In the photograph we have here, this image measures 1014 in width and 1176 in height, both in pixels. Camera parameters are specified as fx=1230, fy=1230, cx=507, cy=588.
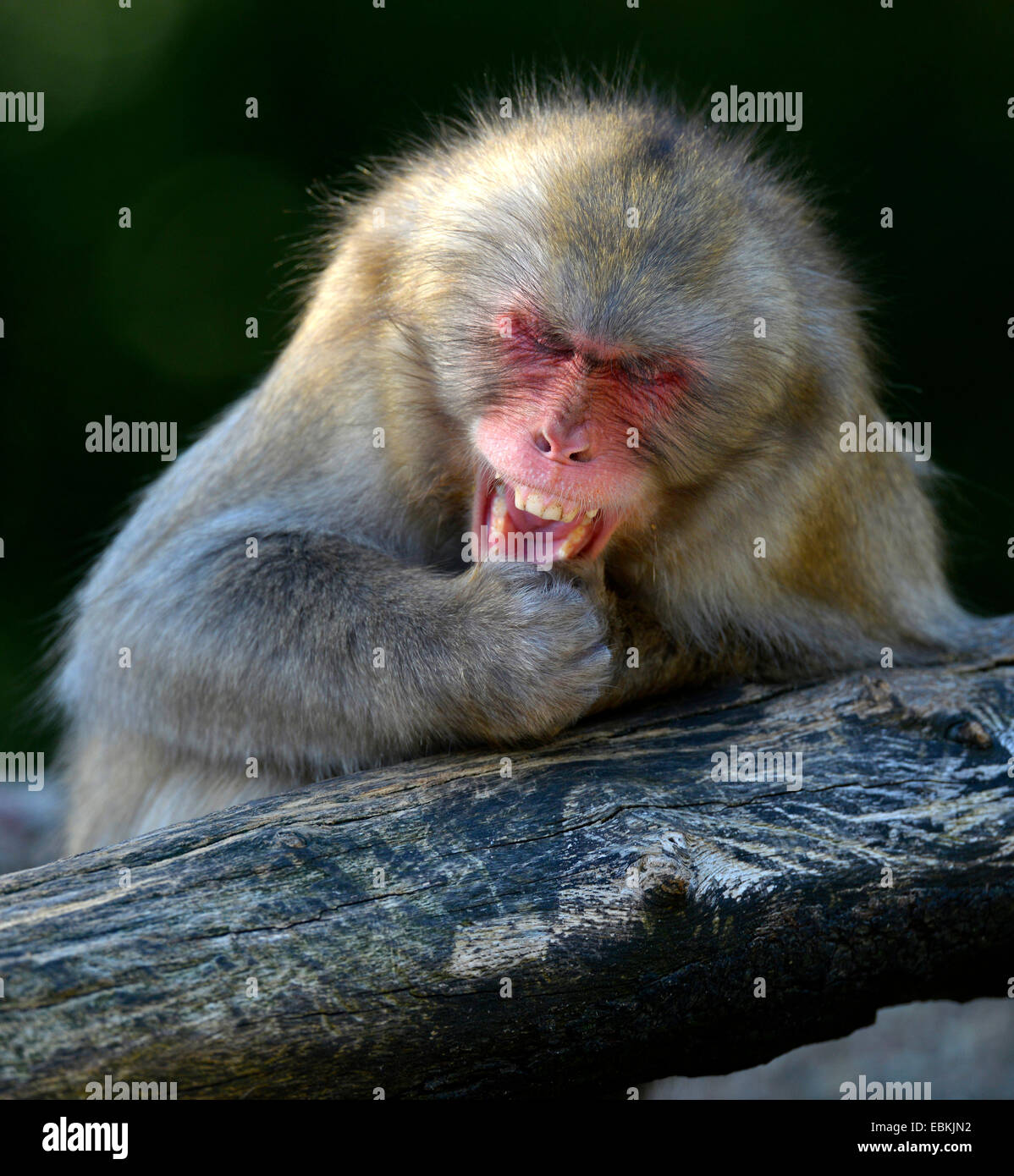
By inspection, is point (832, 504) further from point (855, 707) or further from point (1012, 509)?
point (1012, 509)

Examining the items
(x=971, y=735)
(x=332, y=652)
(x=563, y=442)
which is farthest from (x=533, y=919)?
(x=971, y=735)

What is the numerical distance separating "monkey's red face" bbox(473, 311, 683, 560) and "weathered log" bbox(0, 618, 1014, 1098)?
26.8 inches

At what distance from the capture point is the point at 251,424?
4156mm

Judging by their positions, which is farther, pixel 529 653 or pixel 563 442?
pixel 529 653

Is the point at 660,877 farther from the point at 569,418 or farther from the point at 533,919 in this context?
the point at 569,418

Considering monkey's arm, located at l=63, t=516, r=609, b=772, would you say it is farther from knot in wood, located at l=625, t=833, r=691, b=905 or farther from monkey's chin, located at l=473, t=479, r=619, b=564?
knot in wood, located at l=625, t=833, r=691, b=905

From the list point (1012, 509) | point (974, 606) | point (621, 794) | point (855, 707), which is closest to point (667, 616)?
point (855, 707)

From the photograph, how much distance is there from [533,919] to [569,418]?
123cm

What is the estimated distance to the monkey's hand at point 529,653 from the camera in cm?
323

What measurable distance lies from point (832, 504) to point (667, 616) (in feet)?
2.07

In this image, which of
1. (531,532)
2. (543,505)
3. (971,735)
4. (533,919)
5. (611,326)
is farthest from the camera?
(531,532)

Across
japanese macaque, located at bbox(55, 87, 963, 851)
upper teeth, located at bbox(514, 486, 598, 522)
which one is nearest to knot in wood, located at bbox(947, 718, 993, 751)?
japanese macaque, located at bbox(55, 87, 963, 851)

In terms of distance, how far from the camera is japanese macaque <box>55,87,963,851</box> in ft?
10.5

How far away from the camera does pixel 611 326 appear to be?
3086mm
